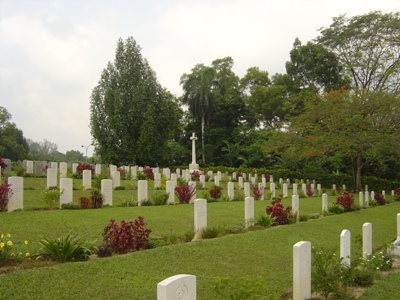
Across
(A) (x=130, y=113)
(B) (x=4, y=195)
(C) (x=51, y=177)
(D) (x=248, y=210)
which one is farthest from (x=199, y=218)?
(A) (x=130, y=113)

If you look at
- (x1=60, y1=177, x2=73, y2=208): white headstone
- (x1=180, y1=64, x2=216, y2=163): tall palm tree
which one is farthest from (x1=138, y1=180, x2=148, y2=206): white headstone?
(x1=180, y1=64, x2=216, y2=163): tall palm tree

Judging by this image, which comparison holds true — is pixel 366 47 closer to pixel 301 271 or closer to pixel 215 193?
pixel 215 193

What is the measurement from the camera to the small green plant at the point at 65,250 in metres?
6.88

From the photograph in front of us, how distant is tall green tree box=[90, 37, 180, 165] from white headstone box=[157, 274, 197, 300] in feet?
103

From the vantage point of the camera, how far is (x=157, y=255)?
25.2 feet

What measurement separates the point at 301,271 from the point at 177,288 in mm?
3113

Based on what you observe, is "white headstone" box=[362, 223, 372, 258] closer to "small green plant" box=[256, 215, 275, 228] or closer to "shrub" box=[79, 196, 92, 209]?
"small green plant" box=[256, 215, 275, 228]

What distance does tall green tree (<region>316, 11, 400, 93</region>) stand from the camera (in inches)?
1319

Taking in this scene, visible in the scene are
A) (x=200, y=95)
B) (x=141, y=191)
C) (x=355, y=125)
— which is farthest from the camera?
(x=200, y=95)

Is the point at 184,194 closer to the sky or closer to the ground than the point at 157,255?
closer to the sky

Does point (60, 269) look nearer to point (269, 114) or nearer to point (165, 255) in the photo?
point (165, 255)

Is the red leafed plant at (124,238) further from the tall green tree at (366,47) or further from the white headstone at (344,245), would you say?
the tall green tree at (366,47)

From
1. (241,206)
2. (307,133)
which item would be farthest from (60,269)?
(307,133)

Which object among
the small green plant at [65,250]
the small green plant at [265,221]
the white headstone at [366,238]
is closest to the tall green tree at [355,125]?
Result: the small green plant at [265,221]
